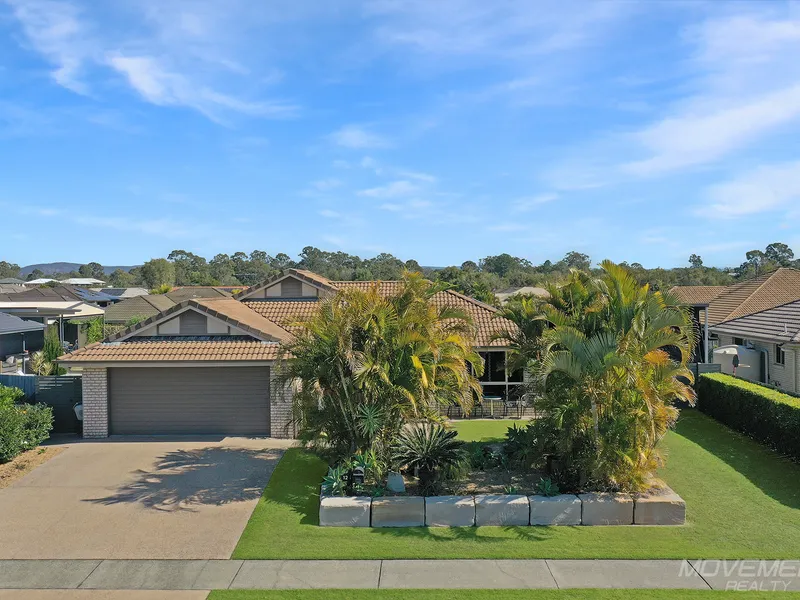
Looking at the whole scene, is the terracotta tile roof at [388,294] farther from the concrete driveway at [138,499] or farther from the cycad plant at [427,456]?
the cycad plant at [427,456]

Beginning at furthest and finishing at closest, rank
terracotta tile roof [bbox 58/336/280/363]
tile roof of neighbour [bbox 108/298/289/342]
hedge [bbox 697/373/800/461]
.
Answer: tile roof of neighbour [bbox 108/298/289/342]
terracotta tile roof [bbox 58/336/280/363]
hedge [bbox 697/373/800/461]

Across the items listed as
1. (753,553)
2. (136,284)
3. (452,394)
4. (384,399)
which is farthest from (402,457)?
(136,284)

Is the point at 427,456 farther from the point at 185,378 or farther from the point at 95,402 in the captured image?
the point at 95,402

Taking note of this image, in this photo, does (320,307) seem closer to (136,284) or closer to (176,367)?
(176,367)

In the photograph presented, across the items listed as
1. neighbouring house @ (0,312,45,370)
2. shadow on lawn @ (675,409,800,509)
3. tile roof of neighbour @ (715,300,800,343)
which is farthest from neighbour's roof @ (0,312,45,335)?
tile roof of neighbour @ (715,300,800,343)

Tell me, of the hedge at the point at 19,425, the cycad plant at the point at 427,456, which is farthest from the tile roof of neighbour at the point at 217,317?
the cycad plant at the point at 427,456

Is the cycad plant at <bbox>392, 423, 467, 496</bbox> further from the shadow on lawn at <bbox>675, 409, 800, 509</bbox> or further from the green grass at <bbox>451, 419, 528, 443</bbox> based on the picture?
the shadow on lawn at <bbox>675, 409, 800, 509</bbox>
